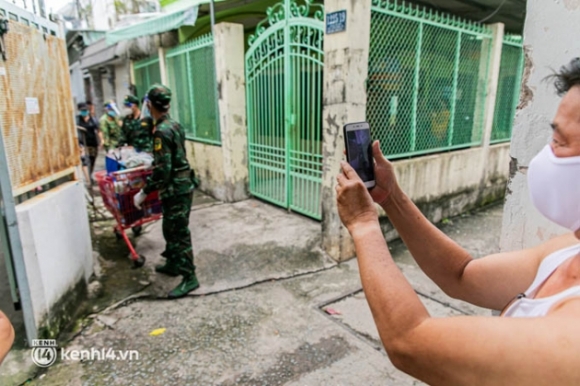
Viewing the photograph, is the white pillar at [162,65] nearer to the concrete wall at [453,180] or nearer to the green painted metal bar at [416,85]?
the green painted metal bar at [416,85]

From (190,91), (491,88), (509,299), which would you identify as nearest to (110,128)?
(190,91)

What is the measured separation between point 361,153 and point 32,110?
8.40 feet

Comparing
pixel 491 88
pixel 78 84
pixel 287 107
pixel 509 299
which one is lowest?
pixel 509 299

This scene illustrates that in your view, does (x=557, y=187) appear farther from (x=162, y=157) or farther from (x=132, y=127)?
(x=132, y=127)

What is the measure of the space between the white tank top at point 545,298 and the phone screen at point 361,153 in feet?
1.86

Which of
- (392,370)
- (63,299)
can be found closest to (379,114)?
(392,370)

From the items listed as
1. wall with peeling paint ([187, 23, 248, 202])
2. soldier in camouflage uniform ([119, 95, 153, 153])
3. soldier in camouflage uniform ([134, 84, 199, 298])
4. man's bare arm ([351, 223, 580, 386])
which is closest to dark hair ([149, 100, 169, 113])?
soldier in camouflage uniform ([134, 84, 199, 298])

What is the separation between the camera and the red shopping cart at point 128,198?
394 centimetres

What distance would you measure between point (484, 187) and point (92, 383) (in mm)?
5811

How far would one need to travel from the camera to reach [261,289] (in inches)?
144

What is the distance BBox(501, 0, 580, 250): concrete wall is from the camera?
4.81ft

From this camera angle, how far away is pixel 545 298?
908 mm

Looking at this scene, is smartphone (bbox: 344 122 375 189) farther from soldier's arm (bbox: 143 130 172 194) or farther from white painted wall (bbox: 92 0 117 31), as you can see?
white painted wall (bbox: 92 0 117 31)

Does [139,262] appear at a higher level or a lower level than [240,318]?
higher
